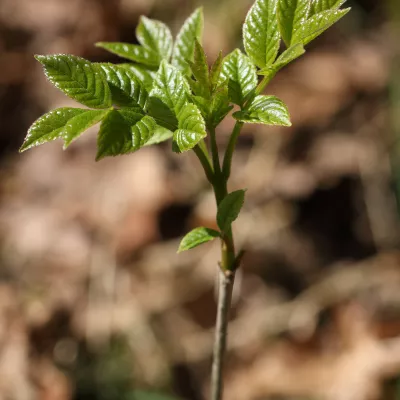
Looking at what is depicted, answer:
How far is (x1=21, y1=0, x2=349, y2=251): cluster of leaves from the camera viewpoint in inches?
29.6

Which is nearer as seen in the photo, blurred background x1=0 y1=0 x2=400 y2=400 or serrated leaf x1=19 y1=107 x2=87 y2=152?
serrated leaf x1=19 y1=107 x2=87 y2=152

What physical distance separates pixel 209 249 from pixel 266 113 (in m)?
1.85

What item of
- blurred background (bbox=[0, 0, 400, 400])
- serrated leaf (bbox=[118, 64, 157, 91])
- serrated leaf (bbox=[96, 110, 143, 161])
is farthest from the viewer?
blurred background (bbox=[0, 0, 400, 400])

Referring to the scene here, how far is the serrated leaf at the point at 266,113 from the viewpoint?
768 millimetres

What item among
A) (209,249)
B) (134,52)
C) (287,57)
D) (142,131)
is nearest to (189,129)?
(142,131)

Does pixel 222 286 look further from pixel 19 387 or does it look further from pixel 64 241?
pixel 64 241

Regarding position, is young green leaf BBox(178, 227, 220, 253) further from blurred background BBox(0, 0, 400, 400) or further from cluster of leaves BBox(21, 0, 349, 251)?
blurred background BBox(0, 0, 400, 400)

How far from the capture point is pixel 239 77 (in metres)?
0.83

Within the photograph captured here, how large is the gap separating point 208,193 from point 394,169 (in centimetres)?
89

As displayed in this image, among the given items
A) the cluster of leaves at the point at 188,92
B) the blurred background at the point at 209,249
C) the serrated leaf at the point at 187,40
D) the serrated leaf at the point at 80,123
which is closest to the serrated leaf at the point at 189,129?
the cluster of leaves at the point at 188,92

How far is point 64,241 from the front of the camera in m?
2.71

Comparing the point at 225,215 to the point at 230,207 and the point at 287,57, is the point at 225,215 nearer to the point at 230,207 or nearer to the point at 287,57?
the point at 230,207

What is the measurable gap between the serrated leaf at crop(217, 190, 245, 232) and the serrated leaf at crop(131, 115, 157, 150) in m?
0.16

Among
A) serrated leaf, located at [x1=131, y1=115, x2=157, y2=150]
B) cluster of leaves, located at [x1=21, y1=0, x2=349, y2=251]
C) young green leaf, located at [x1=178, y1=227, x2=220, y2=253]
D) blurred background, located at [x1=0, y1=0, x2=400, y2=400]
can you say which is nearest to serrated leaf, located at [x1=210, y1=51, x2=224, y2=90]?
cluster of leaves, located at [x1=21, y1=0, x2=349, y2=251]
